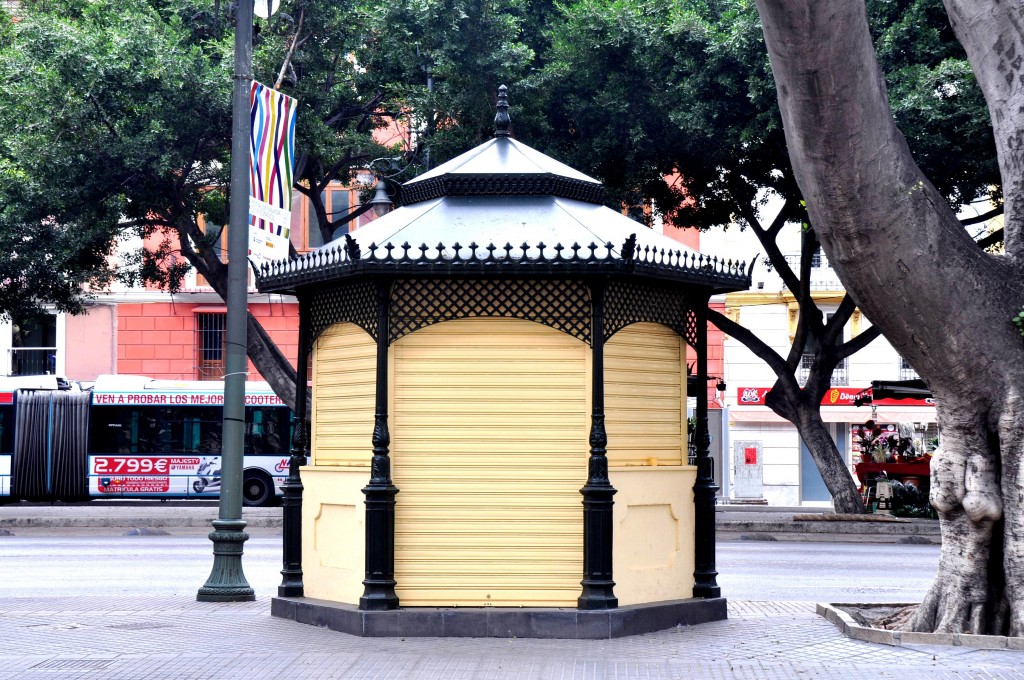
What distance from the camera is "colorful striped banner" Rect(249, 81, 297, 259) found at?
12.8 m

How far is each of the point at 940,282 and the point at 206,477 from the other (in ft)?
79.8

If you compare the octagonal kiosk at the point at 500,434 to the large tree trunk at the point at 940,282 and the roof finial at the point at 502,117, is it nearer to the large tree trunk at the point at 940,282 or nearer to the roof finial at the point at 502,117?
the roof finial at the point at 502,117

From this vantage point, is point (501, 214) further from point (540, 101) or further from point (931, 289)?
point (540, 101)

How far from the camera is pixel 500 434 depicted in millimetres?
10320

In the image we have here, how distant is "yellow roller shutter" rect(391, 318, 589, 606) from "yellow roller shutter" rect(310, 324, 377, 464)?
0.36 metres

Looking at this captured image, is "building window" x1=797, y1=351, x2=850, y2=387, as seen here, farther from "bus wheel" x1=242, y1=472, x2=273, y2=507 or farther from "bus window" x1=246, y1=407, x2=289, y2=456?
"bus wheel" x1=242, y1=472, x2=273, y2=507

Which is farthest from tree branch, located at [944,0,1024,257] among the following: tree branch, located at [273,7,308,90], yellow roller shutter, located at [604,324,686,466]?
tree branch, located at [273,7,308,90]

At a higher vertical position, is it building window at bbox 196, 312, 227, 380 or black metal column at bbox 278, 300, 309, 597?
building window at bbox 196, 312, 227, 380

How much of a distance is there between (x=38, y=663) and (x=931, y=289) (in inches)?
256

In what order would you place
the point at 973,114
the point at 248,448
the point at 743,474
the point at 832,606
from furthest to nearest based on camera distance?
the point at 743,474 → the point at 248,448 → the point at 973,114 → the point at 832,606

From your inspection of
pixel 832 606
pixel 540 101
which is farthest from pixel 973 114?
pixel 832 606

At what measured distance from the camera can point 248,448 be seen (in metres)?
31.2

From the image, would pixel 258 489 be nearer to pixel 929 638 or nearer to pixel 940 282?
pixel 929 638

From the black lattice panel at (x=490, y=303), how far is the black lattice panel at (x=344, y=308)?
0.22 meters
